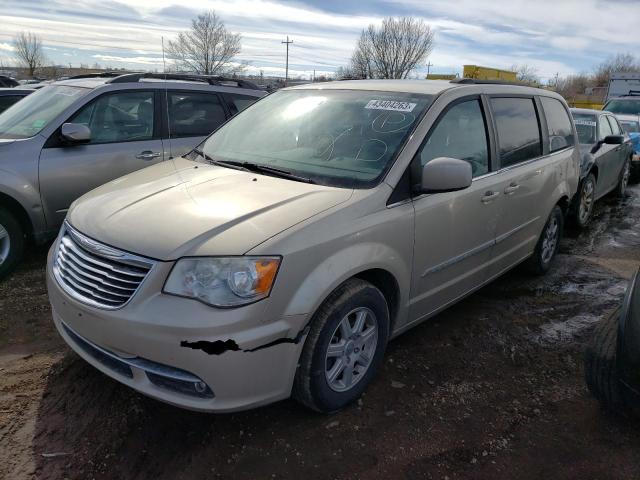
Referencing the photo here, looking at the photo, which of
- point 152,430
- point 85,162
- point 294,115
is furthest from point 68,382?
point 85,162

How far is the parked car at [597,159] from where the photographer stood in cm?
698

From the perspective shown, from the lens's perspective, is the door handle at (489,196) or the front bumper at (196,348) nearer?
the front bumper at (196,348)

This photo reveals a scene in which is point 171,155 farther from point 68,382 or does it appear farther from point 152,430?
point 152,430

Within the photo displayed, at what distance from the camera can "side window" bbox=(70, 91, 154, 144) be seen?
5.04 meters

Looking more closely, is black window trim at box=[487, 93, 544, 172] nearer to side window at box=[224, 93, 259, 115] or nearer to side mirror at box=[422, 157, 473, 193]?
side mirror at box=[422, 157, 473, 193]

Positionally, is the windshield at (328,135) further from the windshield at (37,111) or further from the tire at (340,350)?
the windshield at (37,111)

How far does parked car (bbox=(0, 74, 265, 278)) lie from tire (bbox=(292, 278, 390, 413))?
330cm

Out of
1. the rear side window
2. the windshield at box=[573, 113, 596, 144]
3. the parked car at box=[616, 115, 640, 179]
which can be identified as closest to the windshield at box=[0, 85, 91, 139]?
the rear side window

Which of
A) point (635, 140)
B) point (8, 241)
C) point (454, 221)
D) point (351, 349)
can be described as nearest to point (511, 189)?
point (454, 221)

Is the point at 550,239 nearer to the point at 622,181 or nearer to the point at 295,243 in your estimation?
the point at 295,243

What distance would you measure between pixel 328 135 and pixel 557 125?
2.79 meters

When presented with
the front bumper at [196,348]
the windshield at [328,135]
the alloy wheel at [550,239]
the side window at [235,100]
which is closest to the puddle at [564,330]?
the alloy wheel at [550,239]

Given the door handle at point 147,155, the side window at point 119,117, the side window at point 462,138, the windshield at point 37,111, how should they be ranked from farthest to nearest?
the door handle at point 147,155 → the side window at point 119,117 → the windshield at point 37,111 → the side window at point 462,138

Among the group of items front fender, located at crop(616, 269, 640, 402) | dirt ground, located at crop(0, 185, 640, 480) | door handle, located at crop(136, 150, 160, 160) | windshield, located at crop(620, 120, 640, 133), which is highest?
windshield, located at crop(620, 120, 640, 133)
